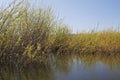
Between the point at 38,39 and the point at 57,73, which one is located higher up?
the point at 38,39

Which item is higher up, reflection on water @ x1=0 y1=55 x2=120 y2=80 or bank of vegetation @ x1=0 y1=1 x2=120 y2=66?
bank of vegetation @ x1=0 y1=1 x2=120 y2=66

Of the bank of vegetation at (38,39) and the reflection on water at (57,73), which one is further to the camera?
the bank of vegetation at (38,39)

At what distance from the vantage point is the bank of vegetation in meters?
7.96

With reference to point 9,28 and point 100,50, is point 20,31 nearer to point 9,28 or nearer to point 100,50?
point 9,28

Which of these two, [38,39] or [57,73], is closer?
[57,73]

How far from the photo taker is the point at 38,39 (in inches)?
382

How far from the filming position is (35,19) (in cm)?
953

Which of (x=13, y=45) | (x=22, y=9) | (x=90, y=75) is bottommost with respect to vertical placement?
(x=90, y=75)

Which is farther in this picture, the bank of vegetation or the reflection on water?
the bank of vegetation

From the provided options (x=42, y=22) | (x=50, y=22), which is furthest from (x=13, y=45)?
(x=50, y=22)

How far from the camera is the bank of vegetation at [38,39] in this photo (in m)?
7.96

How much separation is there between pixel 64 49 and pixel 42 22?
177 inches

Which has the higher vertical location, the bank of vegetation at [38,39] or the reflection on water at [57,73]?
the bank of vegetation at [38,39]

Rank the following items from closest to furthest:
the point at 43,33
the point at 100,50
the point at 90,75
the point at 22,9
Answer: the point at 90,75 → the point at 22,9 → the point at 43,33 → the point at 100,50
